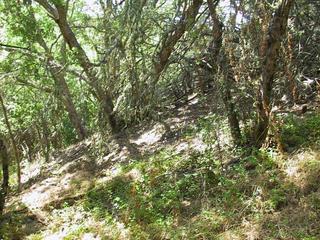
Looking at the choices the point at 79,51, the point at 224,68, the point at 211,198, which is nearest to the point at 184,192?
the point at 211,198

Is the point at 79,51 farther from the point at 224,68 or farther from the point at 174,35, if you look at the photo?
the point at 224,68

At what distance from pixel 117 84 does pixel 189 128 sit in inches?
91.1

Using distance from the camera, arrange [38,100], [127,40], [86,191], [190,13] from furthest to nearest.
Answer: [38,100]
[86,191]
[190,13]
[127,40]

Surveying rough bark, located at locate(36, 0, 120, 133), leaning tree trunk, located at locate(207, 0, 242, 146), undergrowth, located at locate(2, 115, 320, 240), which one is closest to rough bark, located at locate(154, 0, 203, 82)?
leaning tree trunk, located at locate(207, 0, 242, 146)

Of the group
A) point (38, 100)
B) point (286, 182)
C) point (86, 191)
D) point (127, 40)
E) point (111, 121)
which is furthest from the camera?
point (38, 100)

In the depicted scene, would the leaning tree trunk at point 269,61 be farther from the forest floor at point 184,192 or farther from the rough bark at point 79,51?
the rough bark at point 79,51

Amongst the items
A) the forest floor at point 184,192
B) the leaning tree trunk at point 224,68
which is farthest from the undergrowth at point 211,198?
the leaning tree trunk at point 224,68

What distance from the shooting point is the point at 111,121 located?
10656 mm

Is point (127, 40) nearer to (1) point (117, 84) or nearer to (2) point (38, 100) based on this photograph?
(1) point (117, 84)

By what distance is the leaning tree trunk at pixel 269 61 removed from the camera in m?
5.82

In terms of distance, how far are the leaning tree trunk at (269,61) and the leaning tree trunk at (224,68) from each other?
1.59 ft

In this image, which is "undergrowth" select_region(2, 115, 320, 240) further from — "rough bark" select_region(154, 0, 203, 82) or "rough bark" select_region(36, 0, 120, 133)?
"rough bark" select_region(36, 0, 120, 133)

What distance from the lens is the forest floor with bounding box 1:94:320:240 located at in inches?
209

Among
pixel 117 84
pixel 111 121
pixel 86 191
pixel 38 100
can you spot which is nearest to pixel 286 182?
A: pixel 117 84
